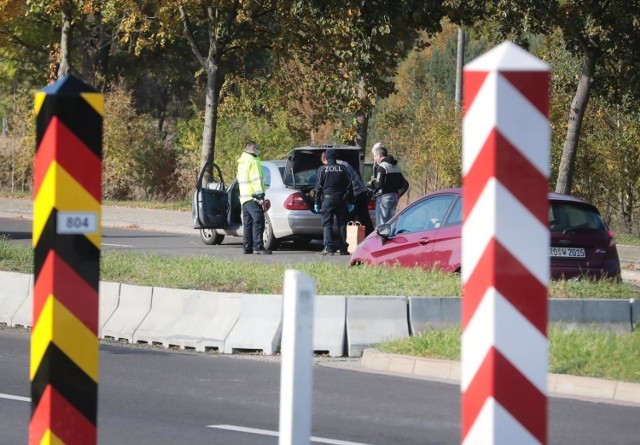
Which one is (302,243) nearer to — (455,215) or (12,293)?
(455,215)

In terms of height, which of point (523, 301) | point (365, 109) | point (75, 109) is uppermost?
point (365, 109)

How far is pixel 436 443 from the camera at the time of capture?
8133mm

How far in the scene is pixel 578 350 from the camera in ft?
34.9

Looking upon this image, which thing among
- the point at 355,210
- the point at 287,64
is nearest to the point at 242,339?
the point at 355,210

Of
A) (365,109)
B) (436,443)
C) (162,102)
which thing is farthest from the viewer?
(162,102)

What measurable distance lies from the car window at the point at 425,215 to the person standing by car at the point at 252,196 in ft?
17.4

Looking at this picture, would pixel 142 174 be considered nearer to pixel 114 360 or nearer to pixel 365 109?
pixel 365 109

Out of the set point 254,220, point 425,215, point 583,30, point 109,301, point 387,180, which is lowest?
point 109,301

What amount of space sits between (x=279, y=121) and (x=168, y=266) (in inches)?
893

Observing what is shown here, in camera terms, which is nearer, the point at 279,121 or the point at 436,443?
the point at 436,443

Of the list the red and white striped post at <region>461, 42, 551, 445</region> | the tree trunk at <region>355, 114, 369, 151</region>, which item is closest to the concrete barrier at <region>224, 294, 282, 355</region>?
the red and white striped post at <region>461, 42, 551, 445</region>

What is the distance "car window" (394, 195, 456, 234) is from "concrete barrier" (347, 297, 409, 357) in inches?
126

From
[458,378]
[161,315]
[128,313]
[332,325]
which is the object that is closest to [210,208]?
[128,313]

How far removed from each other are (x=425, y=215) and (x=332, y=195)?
5.90 metres
